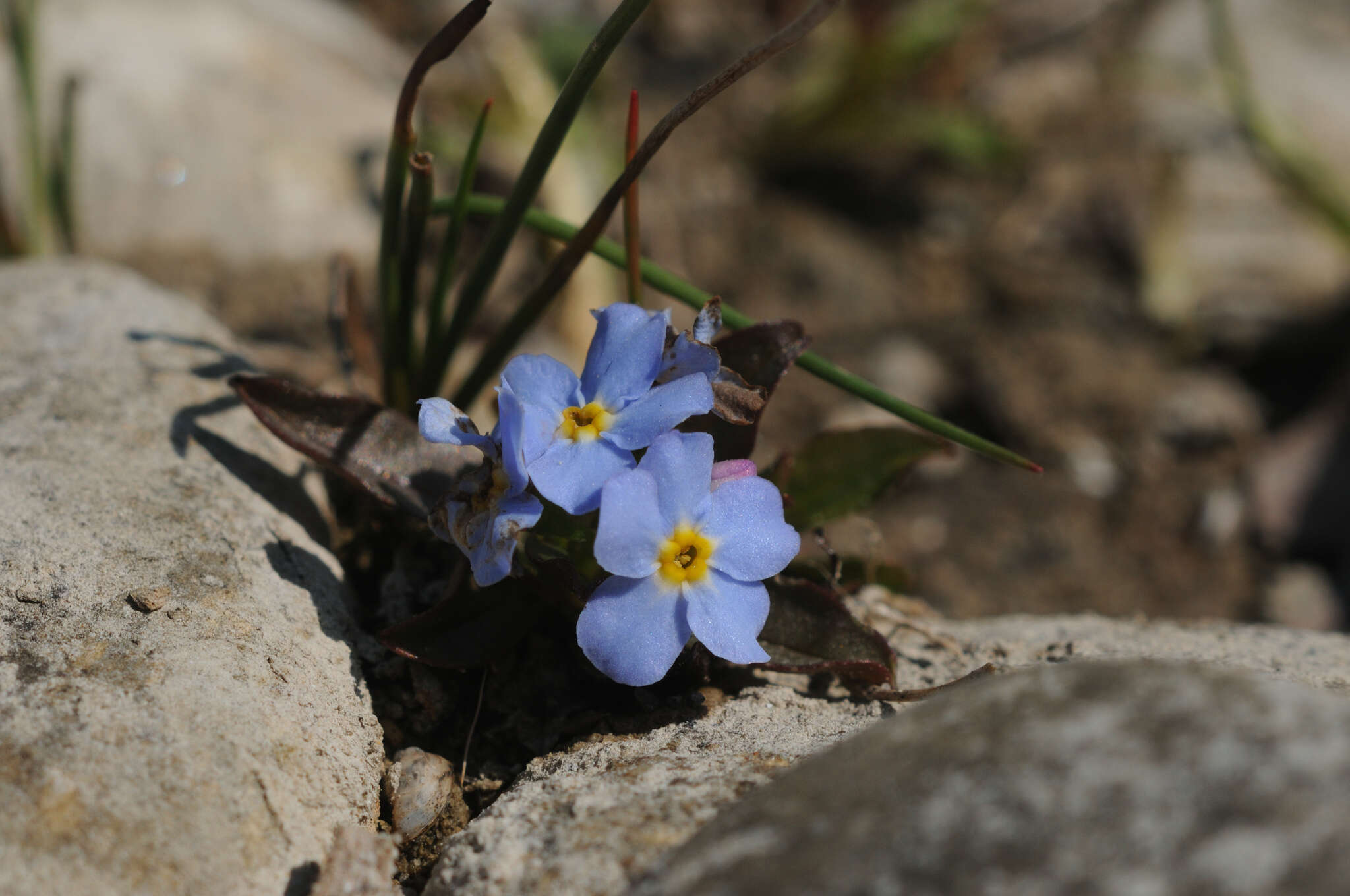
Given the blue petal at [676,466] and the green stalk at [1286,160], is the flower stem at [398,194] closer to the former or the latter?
the blue petal at [676,466]

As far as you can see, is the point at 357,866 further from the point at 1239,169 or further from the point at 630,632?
the point at 1239,169

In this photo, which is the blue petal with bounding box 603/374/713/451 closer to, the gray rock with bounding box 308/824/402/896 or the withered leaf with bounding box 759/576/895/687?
the withered leaf with bounding box 759/576/895/687

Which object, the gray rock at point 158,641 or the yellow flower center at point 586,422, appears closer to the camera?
the gray rock at point 158,641

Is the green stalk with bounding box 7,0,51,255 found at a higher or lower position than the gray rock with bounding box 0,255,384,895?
higher

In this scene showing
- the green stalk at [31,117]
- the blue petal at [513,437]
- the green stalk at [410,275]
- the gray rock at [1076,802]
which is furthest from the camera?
the green stalk at [31,117]

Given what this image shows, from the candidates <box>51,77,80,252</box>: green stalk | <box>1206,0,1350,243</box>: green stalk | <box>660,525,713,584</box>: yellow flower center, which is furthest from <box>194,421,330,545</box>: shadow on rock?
<box>1206,0,1350,243</box>: green stalk

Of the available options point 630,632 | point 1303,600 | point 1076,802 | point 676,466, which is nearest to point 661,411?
point 676,466

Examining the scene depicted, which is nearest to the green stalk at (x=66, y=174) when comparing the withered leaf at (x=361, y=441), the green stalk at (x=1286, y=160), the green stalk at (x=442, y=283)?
the green stalk at (x=442, y=283)
